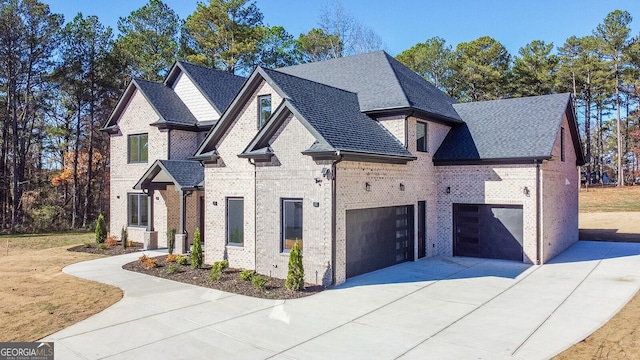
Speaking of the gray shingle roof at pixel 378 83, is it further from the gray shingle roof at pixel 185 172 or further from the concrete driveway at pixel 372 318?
the gray shingle roof at pixel 185 172

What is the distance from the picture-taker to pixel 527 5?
2155 centimetres

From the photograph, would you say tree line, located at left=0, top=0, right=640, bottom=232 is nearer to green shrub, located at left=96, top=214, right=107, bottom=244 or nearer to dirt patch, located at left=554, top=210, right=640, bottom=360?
green shrub, located at left=96, top=214, right=107, bottom=244

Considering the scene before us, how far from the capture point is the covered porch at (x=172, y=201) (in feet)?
58.6

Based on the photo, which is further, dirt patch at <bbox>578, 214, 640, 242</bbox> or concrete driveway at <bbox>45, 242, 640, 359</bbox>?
dirt patch at <bbox>578, 214, 640, 242</bbox>

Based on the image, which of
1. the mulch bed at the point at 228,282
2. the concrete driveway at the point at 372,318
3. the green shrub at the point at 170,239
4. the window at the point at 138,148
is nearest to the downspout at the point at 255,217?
the mulch bed at the point at 228,282

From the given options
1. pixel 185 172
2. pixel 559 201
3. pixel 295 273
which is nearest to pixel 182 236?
pixel 185 172

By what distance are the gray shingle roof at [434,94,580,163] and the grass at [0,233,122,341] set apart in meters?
13.4

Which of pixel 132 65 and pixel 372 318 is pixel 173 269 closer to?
pixel 372 318

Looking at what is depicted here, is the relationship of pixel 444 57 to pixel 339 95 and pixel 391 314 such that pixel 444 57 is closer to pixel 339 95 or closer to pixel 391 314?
pixel 339 95

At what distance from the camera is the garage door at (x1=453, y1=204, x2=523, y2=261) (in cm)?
1636

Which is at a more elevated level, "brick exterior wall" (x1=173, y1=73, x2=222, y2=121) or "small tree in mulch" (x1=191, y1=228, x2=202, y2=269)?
"brick exterior wall" (x1=173, y1=73, x2=222, y2=121)

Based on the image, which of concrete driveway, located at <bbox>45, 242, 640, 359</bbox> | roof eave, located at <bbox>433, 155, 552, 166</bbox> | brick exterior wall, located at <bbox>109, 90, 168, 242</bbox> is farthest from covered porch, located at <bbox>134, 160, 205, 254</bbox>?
roof eave, located at <bbox>433, 155, 552, 166</bbox>

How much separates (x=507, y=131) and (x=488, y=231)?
4299 mm

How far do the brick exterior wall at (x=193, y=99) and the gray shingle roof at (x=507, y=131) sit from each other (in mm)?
11189
